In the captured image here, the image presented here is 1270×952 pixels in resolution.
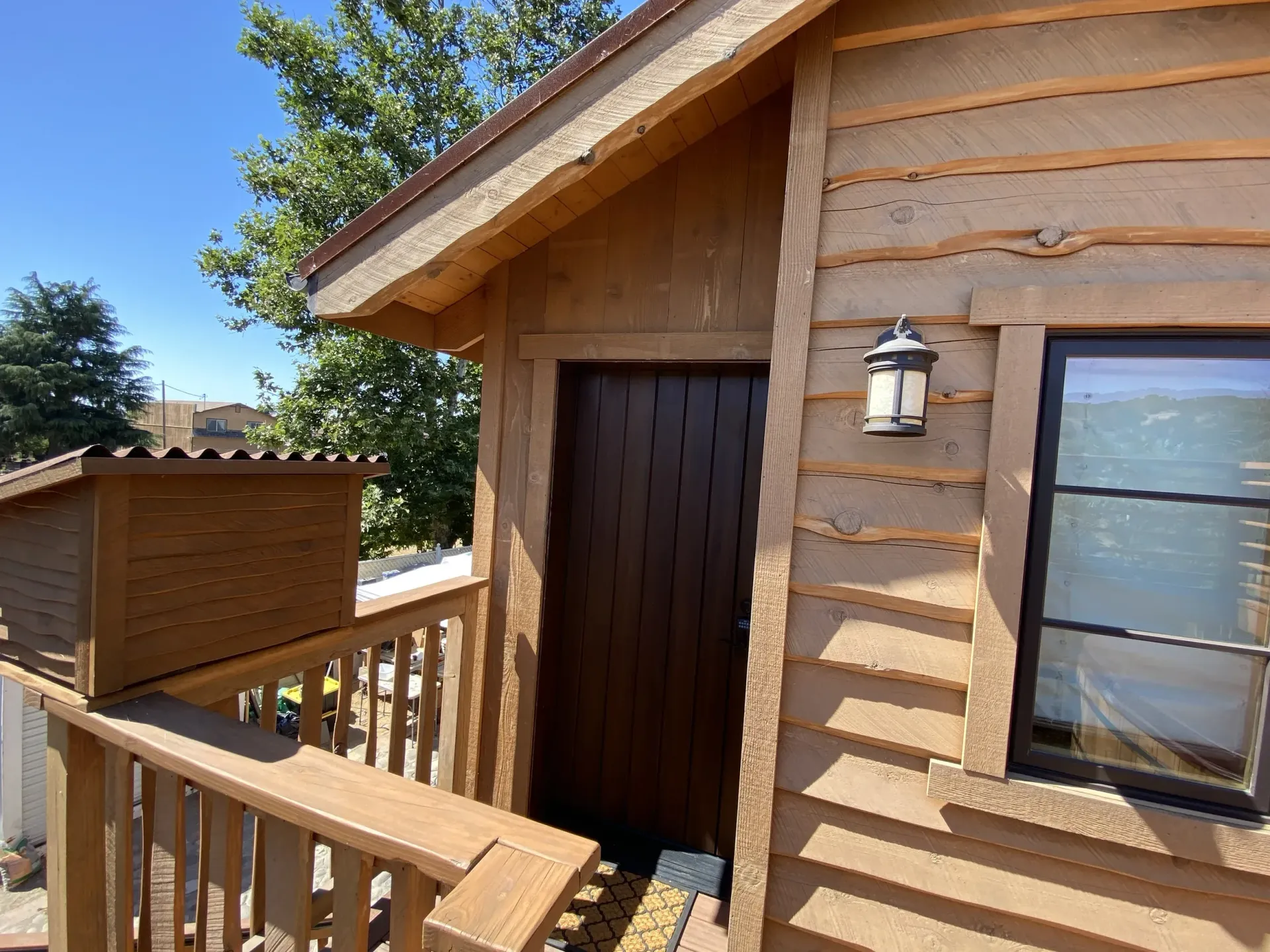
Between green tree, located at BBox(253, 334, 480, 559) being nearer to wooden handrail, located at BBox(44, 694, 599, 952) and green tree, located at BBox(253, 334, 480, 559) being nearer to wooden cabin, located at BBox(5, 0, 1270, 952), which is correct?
wooden cabin, located at BBox(5, 0, 1270, 952)

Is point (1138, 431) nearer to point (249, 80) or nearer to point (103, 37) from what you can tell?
point (249, 80)

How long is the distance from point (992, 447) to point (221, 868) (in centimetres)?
187

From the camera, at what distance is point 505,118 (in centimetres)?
145

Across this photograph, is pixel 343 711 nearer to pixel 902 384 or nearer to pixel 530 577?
pixel 530 577

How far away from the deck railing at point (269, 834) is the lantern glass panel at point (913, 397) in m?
1.02

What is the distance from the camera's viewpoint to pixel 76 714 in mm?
1060

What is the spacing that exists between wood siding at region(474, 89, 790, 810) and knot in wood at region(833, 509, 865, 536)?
0.75 metres

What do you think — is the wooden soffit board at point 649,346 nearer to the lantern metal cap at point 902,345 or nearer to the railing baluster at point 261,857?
the lantern metal cap at point 902,345

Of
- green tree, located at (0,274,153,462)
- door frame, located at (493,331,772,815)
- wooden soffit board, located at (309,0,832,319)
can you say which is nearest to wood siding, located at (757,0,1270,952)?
wooden soffit board, located at (309,0,832,319)

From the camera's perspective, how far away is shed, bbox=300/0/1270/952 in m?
1.17

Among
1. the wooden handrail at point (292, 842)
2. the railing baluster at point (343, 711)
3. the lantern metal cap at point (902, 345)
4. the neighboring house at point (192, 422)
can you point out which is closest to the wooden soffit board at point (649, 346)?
the lantern metal cap at point (902, 345)

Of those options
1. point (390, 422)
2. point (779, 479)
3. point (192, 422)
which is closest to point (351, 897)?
point (779, 479)

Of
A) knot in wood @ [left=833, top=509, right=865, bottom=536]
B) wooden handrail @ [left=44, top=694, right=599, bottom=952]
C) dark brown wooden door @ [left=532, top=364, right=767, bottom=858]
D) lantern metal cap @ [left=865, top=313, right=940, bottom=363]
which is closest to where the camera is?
→ wooden handrail @ [left=44, top=694, right=599, bottom=952]

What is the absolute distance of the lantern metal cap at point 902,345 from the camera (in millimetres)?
1239
